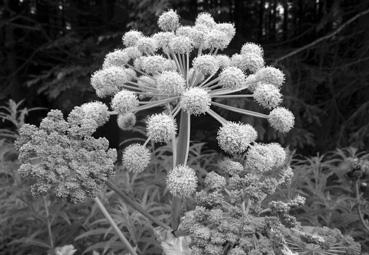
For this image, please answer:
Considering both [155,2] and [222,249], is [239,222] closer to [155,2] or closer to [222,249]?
[222,249]

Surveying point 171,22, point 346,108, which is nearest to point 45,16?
point 346,108

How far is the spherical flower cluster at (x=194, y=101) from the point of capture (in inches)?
77.0

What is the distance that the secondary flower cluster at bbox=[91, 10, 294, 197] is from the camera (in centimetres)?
205

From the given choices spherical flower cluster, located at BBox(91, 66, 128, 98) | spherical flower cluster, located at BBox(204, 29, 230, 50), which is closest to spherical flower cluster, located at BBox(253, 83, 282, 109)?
spherical flower cluster, located at BBox(204, 29, 230, 50)

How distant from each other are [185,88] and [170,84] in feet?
Result: 0.45

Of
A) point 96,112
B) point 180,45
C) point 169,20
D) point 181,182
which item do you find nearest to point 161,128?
point 181,182

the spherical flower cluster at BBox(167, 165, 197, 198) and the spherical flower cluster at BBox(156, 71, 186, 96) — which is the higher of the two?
the spherical flower cluster at BBox(156, 71, 186, 96)

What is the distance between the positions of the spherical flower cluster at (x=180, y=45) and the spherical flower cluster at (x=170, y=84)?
251 millimetres

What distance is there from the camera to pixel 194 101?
1957mm

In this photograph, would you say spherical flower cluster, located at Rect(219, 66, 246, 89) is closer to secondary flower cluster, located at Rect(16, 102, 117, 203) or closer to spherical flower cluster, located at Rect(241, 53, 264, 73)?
spherical flower cluster, located at Rect(241, 53, 264, 73)

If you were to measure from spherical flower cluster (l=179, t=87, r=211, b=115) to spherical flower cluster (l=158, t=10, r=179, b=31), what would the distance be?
31.0 inches

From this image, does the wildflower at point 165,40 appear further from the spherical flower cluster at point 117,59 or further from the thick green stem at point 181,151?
the thick green stem at point 181,151

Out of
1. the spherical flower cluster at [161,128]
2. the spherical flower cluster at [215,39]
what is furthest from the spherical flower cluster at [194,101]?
the spherical flower cluster at [215,39]

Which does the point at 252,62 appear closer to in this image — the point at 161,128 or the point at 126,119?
the point at 161,128
